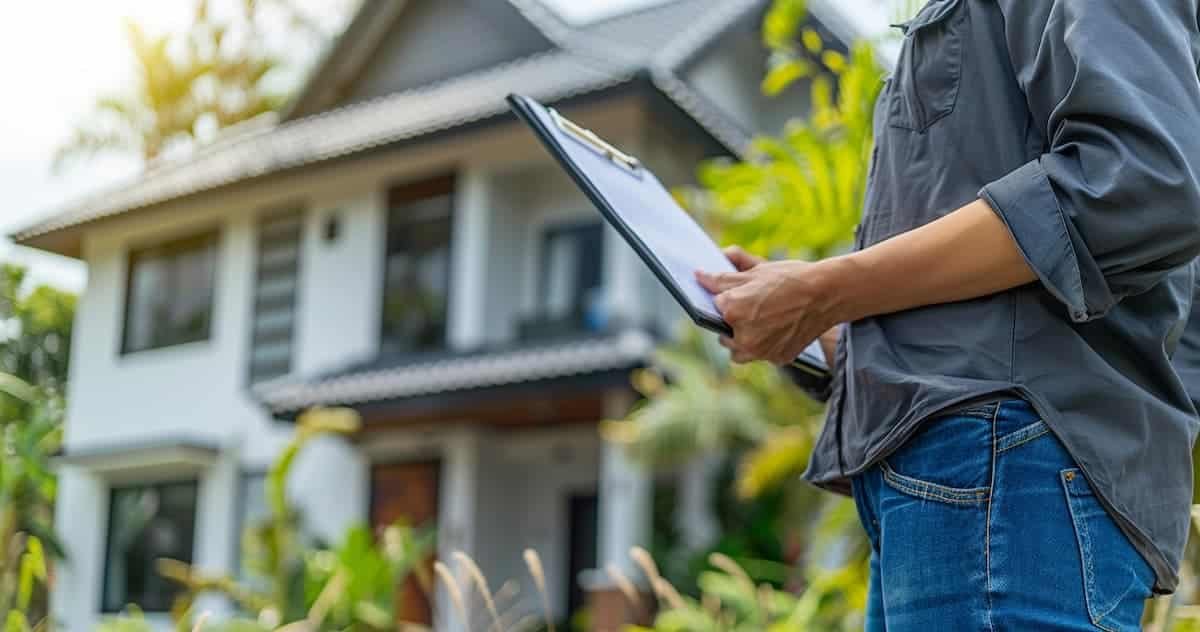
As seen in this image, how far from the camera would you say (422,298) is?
13633mm

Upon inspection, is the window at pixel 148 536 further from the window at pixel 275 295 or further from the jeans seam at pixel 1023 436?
the jeans seam at pixel 1023 436

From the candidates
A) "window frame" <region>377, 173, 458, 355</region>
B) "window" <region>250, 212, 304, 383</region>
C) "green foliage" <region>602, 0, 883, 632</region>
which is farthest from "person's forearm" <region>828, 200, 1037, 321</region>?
"window" <region>250, 212, 304, 383</region>

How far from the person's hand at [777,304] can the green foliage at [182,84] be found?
2925 millimetres

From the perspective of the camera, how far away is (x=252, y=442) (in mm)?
14484

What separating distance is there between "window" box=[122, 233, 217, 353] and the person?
506 inches

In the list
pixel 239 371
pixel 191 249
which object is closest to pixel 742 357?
pixel 239 371

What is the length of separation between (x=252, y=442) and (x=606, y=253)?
15.2 ft

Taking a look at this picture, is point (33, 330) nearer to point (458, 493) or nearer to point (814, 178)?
point (814, 178)

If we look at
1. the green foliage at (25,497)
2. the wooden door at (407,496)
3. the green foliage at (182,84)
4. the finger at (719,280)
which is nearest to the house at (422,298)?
the wooden door at (407,496)

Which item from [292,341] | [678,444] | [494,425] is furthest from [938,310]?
[292,341]

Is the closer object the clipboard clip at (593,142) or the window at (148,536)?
the clipboard clip at (593,142)

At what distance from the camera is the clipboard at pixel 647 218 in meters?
1.37

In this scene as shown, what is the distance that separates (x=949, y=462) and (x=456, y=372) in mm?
11327

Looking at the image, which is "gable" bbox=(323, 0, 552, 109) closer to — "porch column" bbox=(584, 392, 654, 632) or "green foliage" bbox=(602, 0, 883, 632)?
"porch column" bbox=(584, 392, 654, 632)
